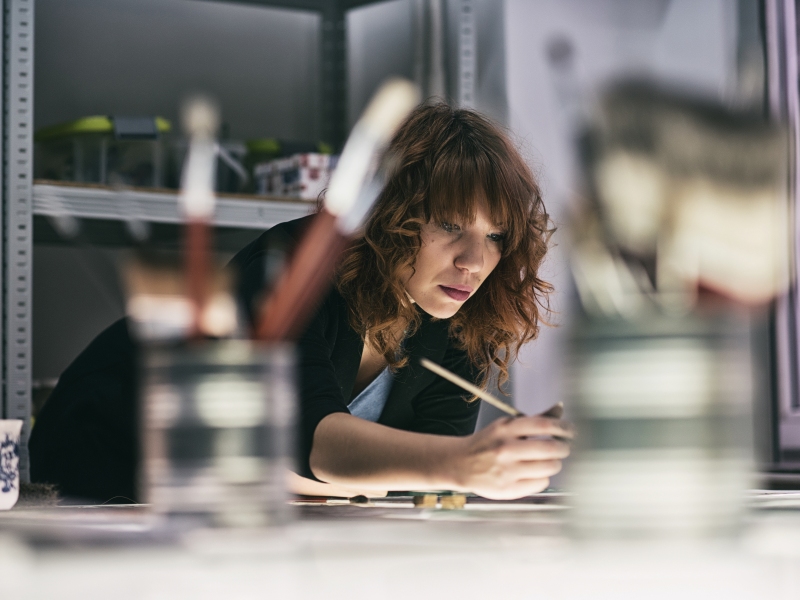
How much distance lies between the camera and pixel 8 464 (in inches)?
37.7

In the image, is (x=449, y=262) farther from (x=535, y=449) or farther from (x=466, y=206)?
(x=535, y=449)

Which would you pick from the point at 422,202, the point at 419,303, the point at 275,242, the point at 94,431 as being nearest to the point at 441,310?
the point at 419,303

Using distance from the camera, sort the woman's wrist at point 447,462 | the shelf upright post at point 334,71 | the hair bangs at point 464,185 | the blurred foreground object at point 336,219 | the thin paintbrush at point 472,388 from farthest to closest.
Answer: the shelf upright post at point 334,71 → the hair bangs at point 464,185 → the woman's wrist at point 447,462 → the thin paintbrush at point 472,388 → the blurred foreground object at point 336,219

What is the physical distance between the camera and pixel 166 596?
0.37 metres

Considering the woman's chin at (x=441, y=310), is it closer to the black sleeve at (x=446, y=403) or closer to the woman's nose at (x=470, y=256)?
the woman's nose at (x=470, y=256)

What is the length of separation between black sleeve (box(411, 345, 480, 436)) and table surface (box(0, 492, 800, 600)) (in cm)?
94

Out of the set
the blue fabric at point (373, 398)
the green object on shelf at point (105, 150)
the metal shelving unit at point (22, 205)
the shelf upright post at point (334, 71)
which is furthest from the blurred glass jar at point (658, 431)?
the shelf upright post at point (334, 71)

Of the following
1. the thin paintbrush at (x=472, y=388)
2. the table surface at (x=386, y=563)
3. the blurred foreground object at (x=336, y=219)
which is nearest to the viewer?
the table surface at (x=386, y=563)

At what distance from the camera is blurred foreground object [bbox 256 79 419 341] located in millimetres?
503

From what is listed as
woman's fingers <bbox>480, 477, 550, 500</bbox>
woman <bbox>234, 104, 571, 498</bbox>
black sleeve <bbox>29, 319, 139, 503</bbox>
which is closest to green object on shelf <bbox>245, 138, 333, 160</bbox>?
woman <bbox>234, 104, 571, 498</bbox>

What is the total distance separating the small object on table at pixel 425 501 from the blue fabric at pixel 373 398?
62 cm

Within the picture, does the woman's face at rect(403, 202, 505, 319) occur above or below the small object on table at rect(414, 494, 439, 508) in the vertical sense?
above

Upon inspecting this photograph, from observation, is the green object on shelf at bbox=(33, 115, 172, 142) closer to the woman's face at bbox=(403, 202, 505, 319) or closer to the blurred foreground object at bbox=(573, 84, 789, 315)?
the woman's face at bbox=(403, 202, 505, 319)

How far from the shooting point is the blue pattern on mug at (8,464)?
928mm
